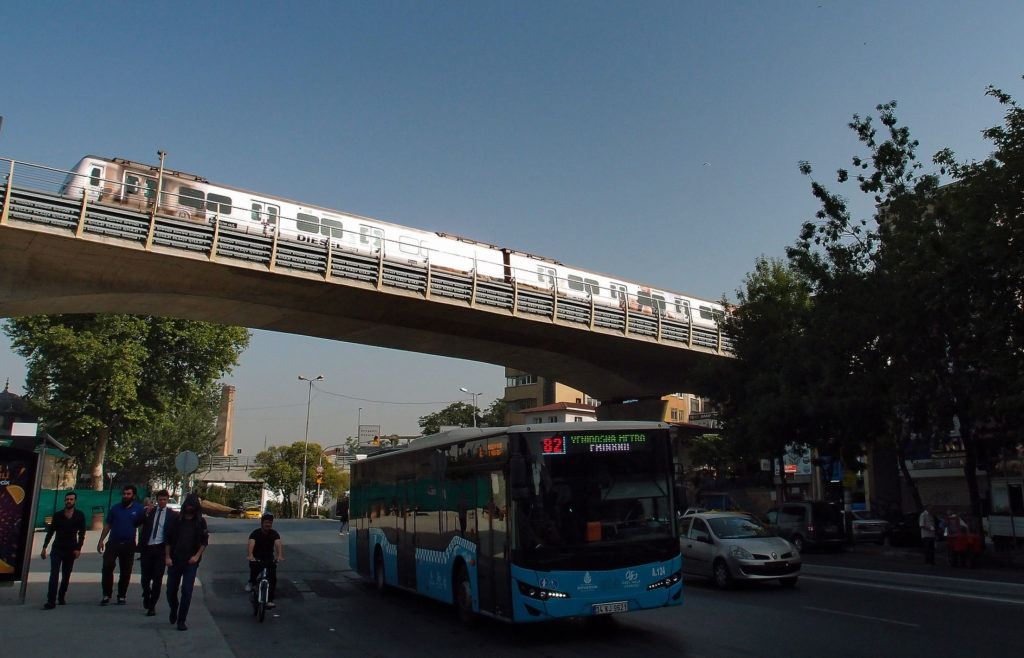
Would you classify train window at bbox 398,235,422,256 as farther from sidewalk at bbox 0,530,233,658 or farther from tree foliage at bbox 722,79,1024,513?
sidewalk at bbox 0,530,233,658

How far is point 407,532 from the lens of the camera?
13695 millimetres

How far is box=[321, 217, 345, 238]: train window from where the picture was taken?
2998cm

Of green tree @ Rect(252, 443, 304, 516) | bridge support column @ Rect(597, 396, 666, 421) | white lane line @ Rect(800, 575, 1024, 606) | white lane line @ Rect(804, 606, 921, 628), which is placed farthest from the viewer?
green tree @ Rect(252, 443, 304, 516)

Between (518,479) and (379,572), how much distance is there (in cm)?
736

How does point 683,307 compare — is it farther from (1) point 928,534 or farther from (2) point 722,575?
(2) point 722,575

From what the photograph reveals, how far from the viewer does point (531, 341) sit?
36594 millimetres

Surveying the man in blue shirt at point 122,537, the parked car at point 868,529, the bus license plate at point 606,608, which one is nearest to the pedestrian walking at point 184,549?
the man in blue shirt at point 122,537

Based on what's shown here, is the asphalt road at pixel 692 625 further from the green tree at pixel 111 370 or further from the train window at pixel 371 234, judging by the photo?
the green tree at pixel 111 370

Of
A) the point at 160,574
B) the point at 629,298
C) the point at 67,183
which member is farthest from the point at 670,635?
the point at 629,298

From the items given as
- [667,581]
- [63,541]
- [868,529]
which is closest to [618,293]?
[868,529]

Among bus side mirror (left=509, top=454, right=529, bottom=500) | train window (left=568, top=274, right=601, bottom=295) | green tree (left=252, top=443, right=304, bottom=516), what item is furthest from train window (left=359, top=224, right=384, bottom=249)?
green tree (left=252, top=443, right=304, bottom=516)

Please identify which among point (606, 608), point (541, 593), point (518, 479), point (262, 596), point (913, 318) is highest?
point (913, 318)

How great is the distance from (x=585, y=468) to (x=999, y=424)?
19.0 m

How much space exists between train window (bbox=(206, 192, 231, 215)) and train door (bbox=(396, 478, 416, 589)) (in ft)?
58.7
